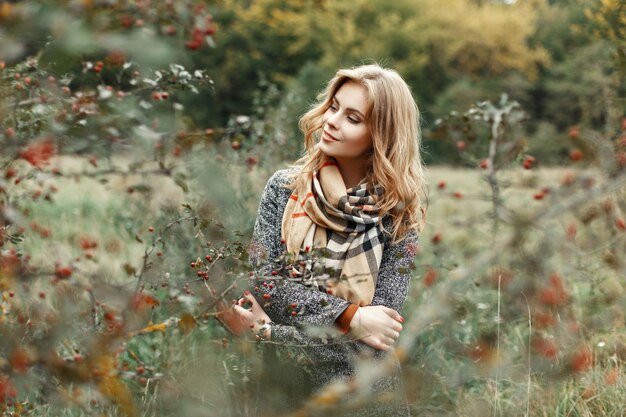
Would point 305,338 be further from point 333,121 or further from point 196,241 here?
point 196,241

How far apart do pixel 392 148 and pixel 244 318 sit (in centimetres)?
76

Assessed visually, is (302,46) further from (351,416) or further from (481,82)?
(351,416)

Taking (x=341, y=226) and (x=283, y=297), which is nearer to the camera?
(x=283, y=297)

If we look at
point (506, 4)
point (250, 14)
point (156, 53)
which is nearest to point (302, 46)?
point (250, 14)

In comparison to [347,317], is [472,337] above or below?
below

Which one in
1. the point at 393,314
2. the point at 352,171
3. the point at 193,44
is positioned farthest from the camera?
the point at 352,171

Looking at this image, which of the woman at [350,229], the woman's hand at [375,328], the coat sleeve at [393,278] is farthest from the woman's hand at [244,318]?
the woman's hand at [375,328]

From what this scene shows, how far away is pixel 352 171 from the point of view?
273 centimetres

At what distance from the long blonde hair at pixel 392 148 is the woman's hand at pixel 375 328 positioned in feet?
0.99

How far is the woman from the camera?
2404mm

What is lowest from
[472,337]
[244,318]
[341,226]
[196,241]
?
[472,337]

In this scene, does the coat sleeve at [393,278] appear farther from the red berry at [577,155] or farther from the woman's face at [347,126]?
the red berry at [577,155]

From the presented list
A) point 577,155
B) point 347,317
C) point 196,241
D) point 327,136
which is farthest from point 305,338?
point 196,241

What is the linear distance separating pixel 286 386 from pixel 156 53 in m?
1.64
